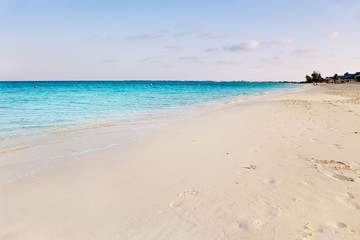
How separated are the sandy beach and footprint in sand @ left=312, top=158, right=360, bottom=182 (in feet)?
0.06

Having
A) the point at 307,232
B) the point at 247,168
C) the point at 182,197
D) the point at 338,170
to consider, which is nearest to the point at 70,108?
the point at 247,168

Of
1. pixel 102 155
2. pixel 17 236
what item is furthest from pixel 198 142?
pixel 17 236

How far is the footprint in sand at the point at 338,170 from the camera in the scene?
424 cm

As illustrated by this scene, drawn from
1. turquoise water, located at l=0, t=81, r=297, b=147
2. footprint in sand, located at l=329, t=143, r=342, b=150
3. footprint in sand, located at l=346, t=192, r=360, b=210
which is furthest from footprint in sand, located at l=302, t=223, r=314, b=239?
turquoise water, located at l=0, t=81, r=297, b=147

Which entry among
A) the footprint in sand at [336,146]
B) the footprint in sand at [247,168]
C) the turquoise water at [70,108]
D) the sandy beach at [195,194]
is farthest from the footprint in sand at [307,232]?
the turquoise water at [70,108]

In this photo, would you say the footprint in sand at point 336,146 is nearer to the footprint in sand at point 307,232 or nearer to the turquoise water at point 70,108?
the footprint in sand at point 307,232

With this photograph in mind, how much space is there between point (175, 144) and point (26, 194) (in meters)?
4.00

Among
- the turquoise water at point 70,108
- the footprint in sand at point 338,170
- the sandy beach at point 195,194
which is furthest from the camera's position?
the turquoise water at point 70,108

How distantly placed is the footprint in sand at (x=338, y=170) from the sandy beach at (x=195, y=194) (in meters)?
0.02

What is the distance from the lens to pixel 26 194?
12.9ft

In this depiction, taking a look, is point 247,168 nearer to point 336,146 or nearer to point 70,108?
point 336,146

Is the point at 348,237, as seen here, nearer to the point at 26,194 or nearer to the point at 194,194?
the point at 194,194

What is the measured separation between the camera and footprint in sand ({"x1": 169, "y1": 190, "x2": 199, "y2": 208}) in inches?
139

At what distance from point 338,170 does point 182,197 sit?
3250 mm
